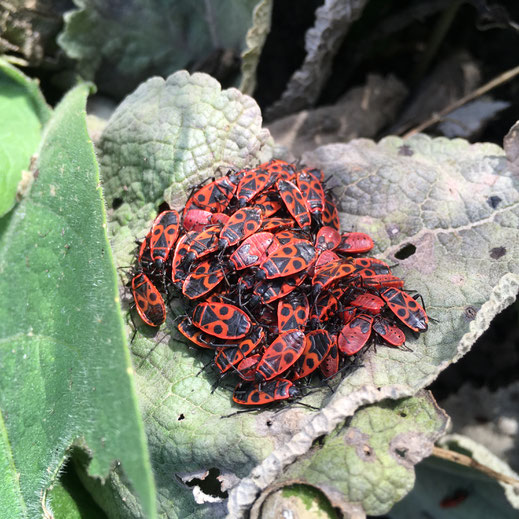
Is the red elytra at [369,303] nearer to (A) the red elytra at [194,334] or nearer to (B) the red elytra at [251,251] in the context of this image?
(B) the red elytra at [251,251]

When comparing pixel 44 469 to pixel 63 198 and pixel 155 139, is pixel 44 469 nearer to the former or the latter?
pixel 63 198

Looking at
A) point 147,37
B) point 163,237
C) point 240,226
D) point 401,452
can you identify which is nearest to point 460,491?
point 401,452

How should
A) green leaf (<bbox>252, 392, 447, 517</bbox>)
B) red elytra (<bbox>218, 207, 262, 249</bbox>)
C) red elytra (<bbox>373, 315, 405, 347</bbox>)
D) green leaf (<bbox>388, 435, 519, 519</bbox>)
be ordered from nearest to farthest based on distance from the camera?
green leaf (<bbox>252, 392, 447, 517</bbox>)
red elytra (<bbox>373, 315, 405, 347</bbox>)
red elytra (<bbox>218, 207, 262, 249</bbox>)
green leaf (<bbox>388, 435, 519, 519</bbox>)

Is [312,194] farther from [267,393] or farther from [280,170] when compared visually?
[267,393]

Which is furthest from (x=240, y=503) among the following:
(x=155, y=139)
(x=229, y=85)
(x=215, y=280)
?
(x=229, y=85)

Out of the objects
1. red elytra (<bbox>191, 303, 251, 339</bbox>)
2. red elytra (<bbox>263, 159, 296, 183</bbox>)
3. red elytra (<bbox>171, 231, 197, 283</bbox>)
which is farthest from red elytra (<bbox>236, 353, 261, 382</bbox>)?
red elytra (<bbox>263, 159, 296, 183</bbox>)

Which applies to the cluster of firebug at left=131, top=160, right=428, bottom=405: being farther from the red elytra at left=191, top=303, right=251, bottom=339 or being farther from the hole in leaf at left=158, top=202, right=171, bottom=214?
the hole in leaf at left=158, top=202, right=171, bottom=214

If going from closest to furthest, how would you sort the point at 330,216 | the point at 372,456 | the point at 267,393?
the point at 372,456, the point at 267,393, the point at 330,216
